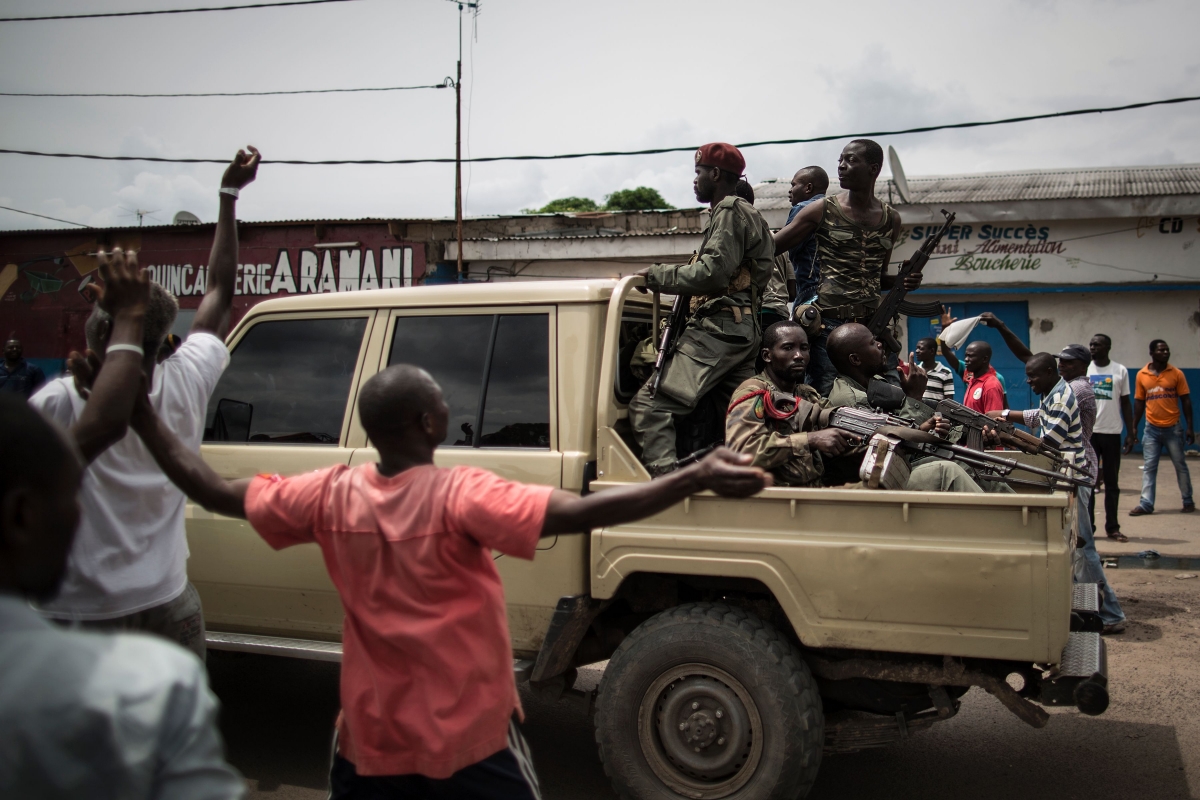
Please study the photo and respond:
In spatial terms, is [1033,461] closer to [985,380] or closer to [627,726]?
[627,726]

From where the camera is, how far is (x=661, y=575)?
11.3ft

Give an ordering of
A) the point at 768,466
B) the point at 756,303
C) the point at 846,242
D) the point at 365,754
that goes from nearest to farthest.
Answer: the point at 365,754, the point at 768,466, the point at 756,303, the point at 846,242

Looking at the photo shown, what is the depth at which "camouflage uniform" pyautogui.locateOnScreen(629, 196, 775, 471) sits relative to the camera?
366 centimetres

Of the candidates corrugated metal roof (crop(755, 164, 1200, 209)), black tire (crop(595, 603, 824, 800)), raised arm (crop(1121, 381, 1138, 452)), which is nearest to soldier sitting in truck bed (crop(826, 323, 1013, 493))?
black tire (crop(595, 603, 824, 800))

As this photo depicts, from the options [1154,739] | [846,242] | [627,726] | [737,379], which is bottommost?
[1154,739]

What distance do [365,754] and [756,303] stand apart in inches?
110

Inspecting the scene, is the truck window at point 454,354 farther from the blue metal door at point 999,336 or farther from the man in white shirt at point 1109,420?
the blue metal door at point 999,336

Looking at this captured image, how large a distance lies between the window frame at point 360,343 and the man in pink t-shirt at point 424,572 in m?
1.74

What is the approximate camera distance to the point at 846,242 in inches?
191

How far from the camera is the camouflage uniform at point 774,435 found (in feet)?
11.5

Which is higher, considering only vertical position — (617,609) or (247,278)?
(247,278)

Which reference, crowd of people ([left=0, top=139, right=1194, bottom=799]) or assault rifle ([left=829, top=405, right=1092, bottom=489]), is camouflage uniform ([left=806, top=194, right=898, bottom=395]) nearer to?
crowd of people ([left=0, top=139, right=1194, bottom=799])

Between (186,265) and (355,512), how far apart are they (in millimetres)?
20658

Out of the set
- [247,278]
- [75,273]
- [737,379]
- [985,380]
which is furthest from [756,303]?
[75,273]
